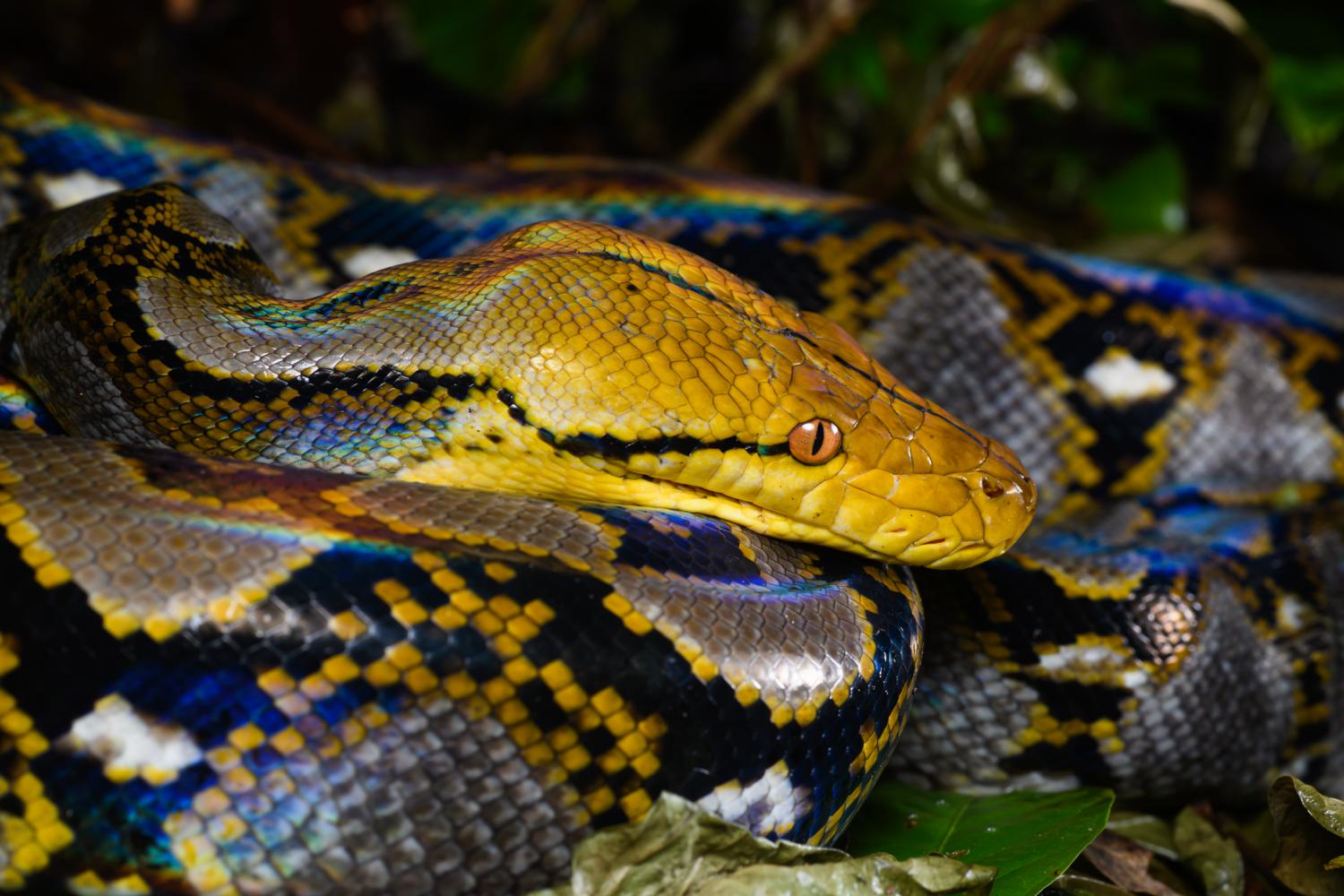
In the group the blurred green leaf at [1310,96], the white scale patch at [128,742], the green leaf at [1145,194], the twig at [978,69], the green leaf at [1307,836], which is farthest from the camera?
the green leaf at [1145,194]

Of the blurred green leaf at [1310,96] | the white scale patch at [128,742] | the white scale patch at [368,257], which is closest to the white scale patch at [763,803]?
the white scale patch at [128,742]

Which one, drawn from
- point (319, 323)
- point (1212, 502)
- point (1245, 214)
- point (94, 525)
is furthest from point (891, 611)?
point (1245, 214)

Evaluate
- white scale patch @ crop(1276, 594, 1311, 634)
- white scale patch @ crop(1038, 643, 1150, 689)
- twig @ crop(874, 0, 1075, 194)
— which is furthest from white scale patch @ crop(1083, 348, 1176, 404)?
twig @ crop(874, 0, 1075, 194)

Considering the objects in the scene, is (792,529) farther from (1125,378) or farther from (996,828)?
(1125,378)

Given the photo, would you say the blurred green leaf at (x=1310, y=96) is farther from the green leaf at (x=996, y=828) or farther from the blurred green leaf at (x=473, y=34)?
the green leaf at (x=996, y=828)

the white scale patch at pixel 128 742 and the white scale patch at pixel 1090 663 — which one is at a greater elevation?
the white scale patch at pixel 128 742
